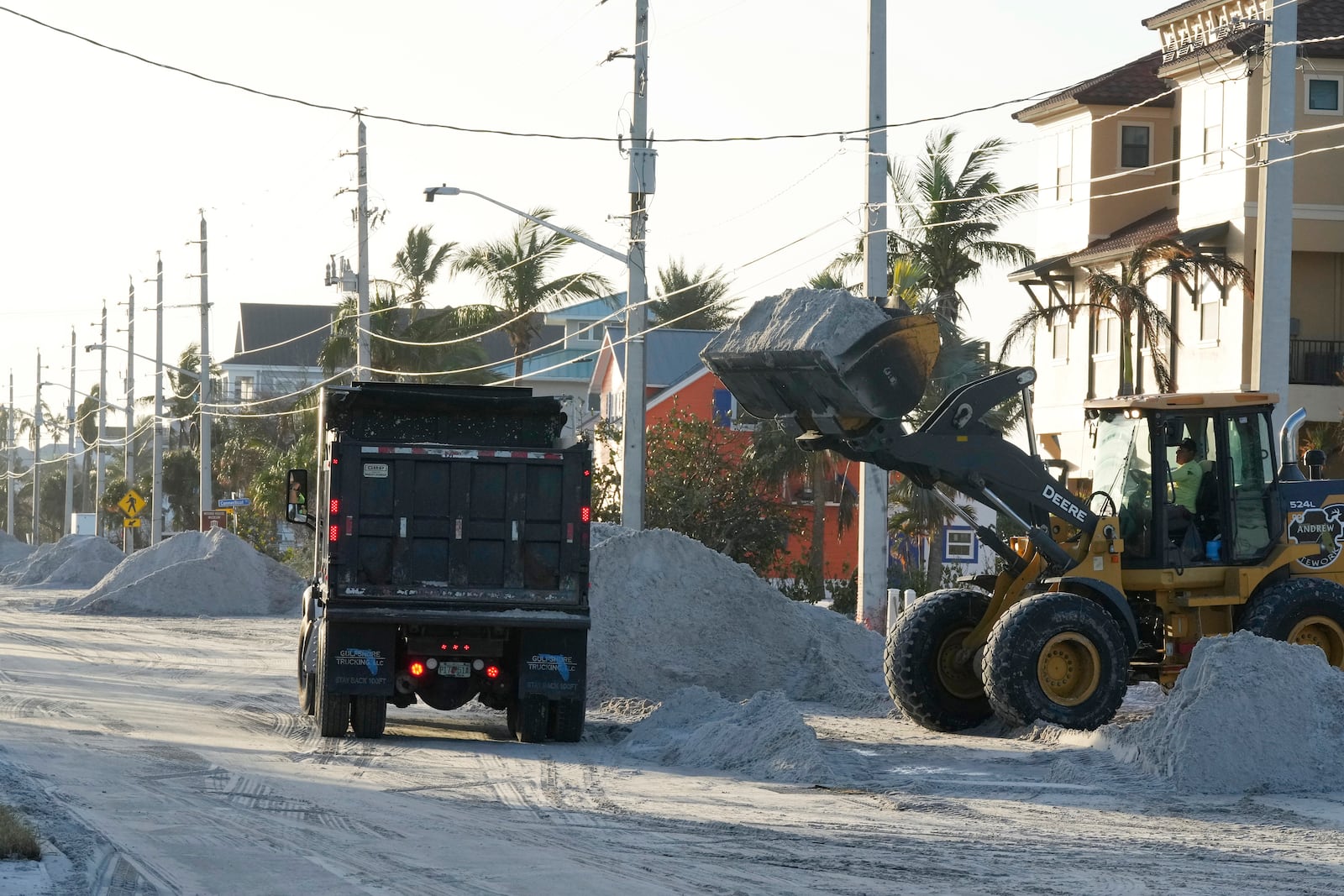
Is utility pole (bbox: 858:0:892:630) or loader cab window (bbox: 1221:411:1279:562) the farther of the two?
utility pole (bbox: 858:0:892:630)

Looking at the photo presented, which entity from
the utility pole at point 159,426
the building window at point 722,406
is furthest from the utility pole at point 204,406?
the building window at point 722,406

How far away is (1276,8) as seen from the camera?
68.8 feet

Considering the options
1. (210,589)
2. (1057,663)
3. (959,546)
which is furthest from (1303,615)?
(210,589)

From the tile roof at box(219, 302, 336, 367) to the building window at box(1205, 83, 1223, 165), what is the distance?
282 feet

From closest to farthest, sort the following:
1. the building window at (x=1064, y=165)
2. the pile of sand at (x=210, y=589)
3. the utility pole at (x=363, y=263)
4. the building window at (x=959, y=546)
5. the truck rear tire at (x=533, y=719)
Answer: the truck rear tire at (x=533, y=719) < the building window at (x=959, y=546) < the building window at (x=1064, y=165) < the pile of sand at (x=210, y=589) < the utility pole at (x=363, y=263)

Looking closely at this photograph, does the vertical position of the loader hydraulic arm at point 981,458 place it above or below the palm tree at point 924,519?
above

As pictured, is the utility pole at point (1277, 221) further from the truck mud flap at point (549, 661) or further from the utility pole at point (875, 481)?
the truck mud flap at point (549, 661)

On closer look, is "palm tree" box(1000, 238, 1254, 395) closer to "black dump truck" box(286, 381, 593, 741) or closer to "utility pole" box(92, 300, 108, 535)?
"black dump truck" box(286, 381, 593, 741)

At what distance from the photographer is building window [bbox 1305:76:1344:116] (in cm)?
3259

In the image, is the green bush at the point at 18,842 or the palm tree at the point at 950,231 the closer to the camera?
the green bush at the point at 18,842

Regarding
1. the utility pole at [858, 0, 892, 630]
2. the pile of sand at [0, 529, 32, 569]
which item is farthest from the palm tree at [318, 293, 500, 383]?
the pile of sand at [0, 529, 32, 569]

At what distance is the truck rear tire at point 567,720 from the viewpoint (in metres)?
15.7

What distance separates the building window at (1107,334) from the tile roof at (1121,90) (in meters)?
4.67

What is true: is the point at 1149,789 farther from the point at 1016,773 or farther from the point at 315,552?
the point at 315,552
